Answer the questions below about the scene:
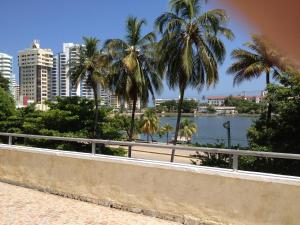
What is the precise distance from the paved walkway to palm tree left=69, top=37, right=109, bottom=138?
23.4 m

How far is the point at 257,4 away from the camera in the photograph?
0.58 meters

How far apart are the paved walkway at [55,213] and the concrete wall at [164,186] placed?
0.23m

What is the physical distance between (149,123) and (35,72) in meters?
44.8

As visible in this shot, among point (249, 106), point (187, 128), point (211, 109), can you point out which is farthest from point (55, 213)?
point (211, 109)

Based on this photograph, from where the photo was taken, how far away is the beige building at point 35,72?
3890 inches

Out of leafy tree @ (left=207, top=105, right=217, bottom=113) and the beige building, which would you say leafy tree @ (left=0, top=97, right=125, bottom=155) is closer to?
leafy tree @ (left=207, top=105, right=217, bottom=113)

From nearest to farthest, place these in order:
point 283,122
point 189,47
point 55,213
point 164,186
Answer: point 164,186 → point 55,213 → point 283,122 → point 189,47

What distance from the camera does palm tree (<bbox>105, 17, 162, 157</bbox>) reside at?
106 feet

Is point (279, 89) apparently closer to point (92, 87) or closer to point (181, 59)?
point (181, 59)

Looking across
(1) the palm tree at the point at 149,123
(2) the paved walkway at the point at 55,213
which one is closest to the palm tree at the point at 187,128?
(1) the palm tree at the point at 149,123

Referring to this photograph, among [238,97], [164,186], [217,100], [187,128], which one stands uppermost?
[217,100]

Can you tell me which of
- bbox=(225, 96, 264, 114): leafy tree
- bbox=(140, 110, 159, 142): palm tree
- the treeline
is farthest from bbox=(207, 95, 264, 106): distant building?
bbox=(140, 110, 159, 142): palm tree

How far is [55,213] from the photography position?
7547 millimetres

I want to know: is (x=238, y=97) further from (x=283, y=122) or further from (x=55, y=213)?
(x=55, y=213)
